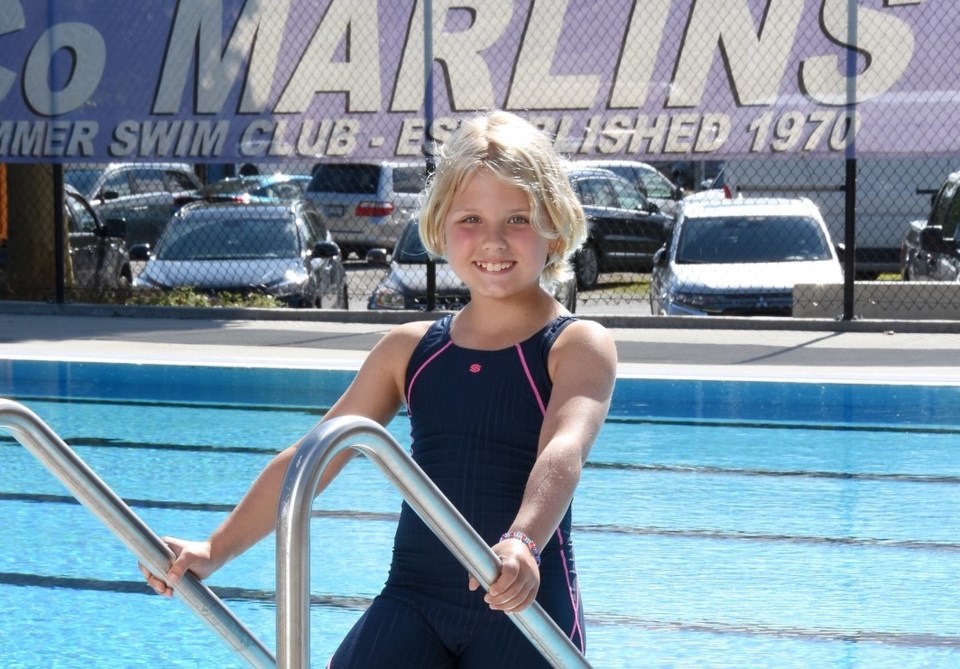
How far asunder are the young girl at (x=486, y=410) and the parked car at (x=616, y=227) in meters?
17.1

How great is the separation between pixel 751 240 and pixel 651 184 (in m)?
9.88

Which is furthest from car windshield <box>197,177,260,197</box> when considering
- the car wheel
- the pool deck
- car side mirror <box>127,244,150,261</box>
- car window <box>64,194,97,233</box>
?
the pool deck

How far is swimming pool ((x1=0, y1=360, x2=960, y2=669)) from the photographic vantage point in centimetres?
536

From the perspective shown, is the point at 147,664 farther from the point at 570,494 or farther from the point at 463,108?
the point at 463,108

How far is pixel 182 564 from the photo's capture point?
279cm

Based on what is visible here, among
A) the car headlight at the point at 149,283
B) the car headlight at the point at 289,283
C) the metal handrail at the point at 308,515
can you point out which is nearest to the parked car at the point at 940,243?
the car headlight at the point at 289,283

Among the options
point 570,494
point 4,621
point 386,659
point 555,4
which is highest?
point 555,4

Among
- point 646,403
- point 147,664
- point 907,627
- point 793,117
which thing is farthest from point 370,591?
point 793,117

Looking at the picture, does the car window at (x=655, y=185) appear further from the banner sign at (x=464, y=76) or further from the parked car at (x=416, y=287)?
the banner sign at (x=464, y=76)

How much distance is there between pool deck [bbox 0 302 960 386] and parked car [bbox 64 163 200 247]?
11821mm

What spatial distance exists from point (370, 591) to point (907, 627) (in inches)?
76.0

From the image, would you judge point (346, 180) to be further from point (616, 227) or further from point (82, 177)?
point (616, 227)

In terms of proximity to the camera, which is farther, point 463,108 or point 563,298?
point 563,298

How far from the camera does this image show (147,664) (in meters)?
5.18
